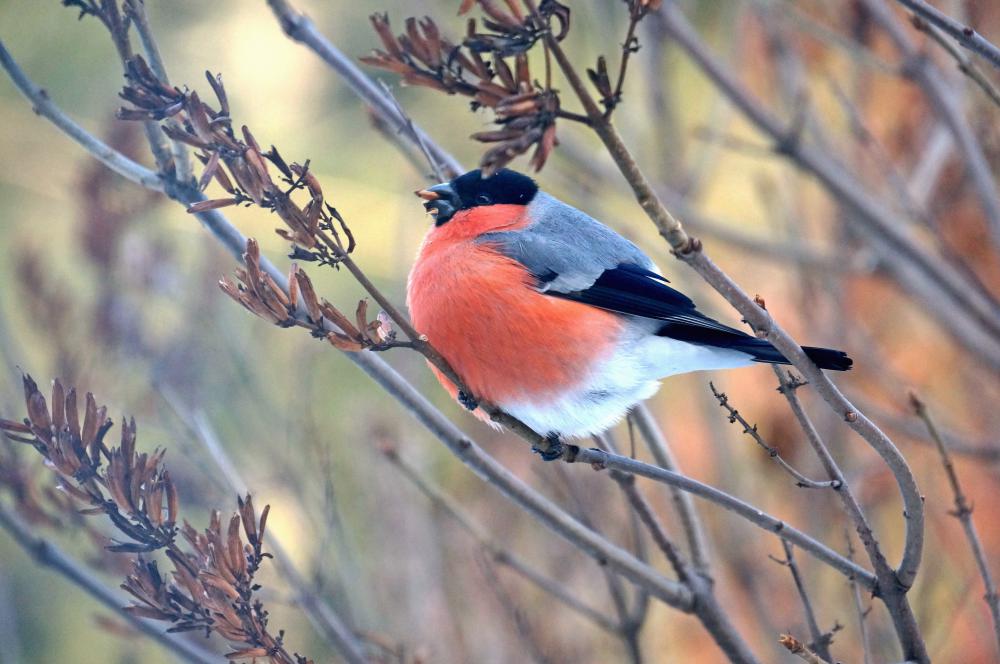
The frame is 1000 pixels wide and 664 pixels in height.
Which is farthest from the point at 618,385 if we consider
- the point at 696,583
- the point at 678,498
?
the point at 696,583

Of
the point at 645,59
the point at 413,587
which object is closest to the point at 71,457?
the point at 413,587

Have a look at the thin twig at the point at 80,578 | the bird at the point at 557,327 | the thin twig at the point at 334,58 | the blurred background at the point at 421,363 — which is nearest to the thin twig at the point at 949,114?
the blurred background at the point at 421,363

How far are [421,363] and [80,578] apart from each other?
6.23ft

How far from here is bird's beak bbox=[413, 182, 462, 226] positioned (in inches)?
77.2

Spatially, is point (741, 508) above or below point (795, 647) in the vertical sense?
above

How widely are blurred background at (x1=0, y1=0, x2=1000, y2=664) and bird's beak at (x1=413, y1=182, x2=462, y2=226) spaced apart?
8 cm

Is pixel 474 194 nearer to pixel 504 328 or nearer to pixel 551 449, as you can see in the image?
pixel 504 328

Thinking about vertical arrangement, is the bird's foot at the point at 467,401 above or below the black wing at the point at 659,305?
below

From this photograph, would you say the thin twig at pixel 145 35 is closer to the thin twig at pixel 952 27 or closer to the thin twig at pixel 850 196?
the thin twig at pixel 952 27

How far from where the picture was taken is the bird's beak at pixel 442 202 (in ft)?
Answer: 6.43

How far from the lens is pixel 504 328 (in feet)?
5.93

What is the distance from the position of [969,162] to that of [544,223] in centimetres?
91

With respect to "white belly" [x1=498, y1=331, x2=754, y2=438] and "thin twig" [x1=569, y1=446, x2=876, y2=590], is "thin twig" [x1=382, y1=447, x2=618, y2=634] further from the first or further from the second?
"thin twig" [x1=569, y1=446, x2=876, y2=590]

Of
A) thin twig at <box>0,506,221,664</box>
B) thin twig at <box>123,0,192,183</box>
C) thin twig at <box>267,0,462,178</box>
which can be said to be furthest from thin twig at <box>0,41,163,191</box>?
thin twig at <box>0,506,221,664</box>
